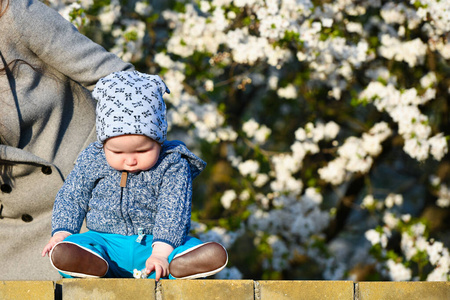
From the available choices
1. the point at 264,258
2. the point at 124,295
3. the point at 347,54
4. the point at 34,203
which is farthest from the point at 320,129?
the point at 124,295

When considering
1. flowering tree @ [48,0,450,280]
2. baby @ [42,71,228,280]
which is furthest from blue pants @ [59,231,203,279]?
flowering tree @ [48,0,450,280]

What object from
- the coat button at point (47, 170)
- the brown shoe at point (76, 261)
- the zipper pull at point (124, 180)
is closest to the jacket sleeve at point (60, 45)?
the coat button at point (47, 170)

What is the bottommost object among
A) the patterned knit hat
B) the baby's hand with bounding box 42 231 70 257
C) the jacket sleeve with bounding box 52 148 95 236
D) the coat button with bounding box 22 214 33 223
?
the coat button with bounding box 22 214 33 223

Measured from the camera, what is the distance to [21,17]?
2.55m

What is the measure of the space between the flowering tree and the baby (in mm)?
1777

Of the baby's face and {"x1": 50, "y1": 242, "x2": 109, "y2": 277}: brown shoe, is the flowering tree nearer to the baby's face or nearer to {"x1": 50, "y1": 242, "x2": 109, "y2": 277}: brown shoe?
the baby's face

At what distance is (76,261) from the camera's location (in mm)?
1861

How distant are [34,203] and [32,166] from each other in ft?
0.57

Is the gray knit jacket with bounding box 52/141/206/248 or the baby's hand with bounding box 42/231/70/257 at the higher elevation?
the gray knit jacket with bounding box 52/141/206/248

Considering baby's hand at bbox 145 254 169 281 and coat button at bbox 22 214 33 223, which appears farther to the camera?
coat button at bbox 22 214 33 223

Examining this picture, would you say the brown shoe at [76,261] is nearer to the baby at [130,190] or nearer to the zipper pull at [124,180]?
the baby at [130,190]

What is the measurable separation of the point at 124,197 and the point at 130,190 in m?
0.03

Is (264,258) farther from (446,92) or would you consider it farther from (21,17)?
(21,17)

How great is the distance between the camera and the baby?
2053 mm
